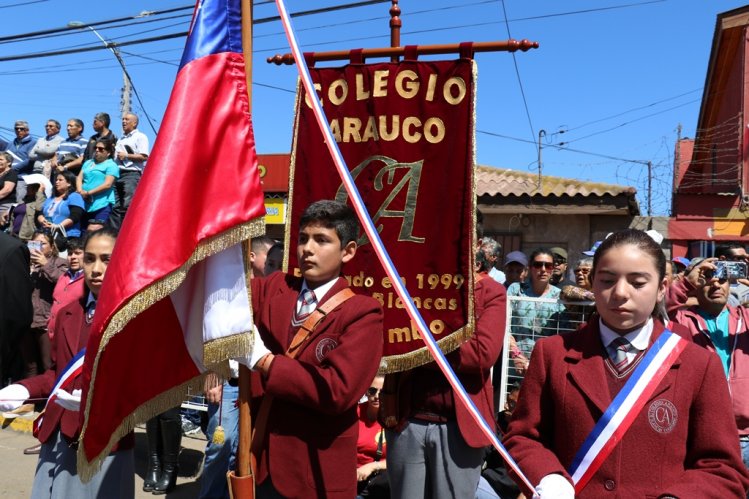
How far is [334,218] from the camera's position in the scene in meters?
3.01

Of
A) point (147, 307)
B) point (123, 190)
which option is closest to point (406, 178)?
point (147, 307)

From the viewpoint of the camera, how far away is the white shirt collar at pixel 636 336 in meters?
2.32

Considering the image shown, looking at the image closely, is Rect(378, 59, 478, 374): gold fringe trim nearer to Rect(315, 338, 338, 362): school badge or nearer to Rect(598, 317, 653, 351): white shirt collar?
Rect(315, 338, 338, 362): school badge

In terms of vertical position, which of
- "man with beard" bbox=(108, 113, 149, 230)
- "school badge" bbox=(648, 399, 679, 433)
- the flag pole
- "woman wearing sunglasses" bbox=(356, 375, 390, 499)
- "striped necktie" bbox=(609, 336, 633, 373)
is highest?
"man with beard" bbox=(108, 113, 149, 230)

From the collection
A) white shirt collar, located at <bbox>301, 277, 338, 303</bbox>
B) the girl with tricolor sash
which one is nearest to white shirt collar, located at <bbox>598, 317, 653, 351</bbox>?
the girl with tricolor sash

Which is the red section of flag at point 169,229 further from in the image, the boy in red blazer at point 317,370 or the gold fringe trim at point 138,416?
the boy in red blazer at point 317,370

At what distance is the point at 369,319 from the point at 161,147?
3.41ft

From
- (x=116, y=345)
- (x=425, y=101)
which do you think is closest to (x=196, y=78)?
(x=116, y=345)

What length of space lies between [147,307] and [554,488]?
145 centimetres

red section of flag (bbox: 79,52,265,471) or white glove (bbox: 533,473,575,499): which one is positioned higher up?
red section of flag (bbox: 79,52,265,471)

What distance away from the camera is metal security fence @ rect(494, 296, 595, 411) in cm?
559

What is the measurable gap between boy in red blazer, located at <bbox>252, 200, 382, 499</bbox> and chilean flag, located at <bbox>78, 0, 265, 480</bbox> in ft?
0.92

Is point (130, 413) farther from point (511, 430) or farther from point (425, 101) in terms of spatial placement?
point (425, 101)

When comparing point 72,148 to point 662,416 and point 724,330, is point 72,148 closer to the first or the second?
point 724,330
